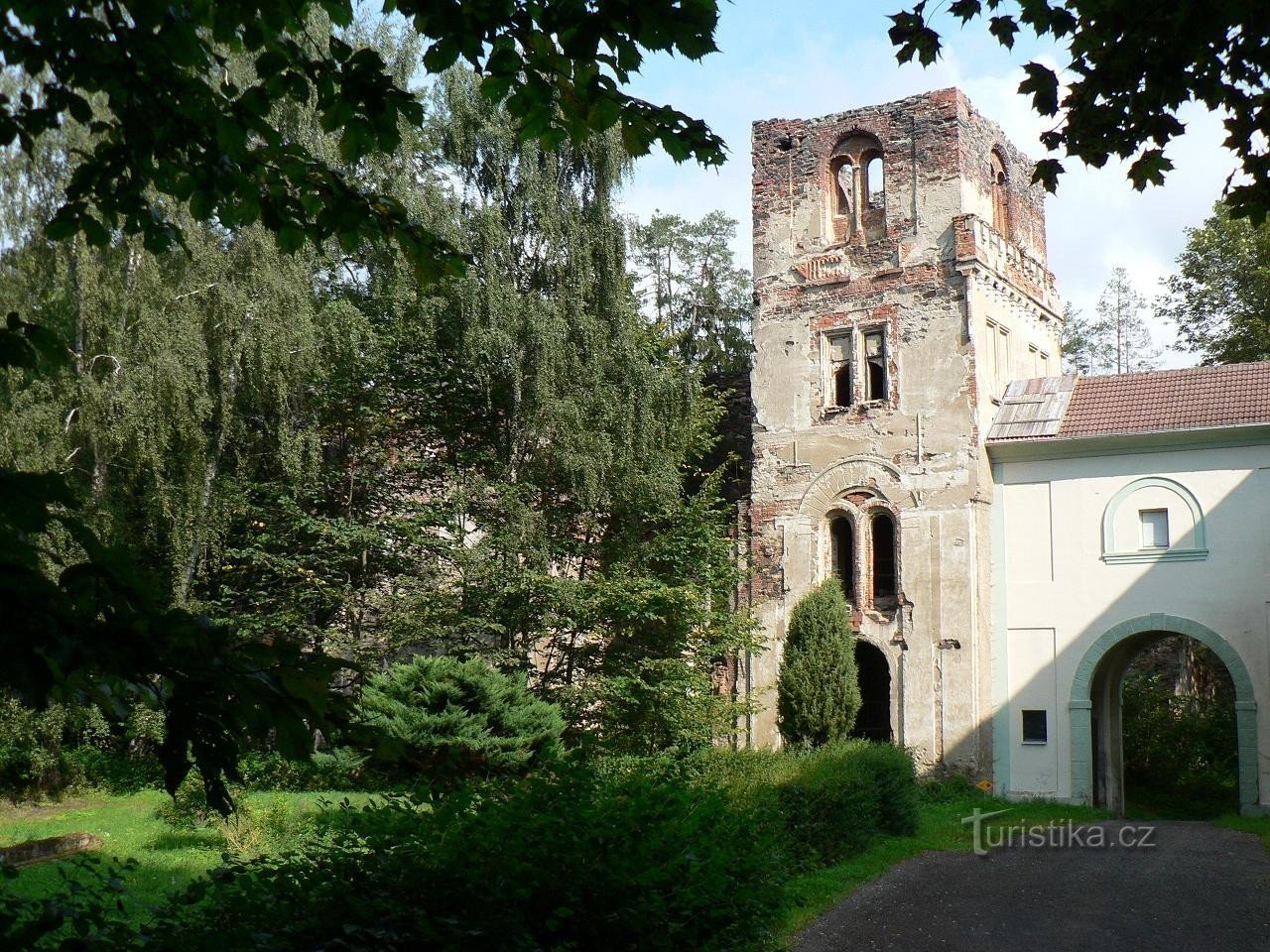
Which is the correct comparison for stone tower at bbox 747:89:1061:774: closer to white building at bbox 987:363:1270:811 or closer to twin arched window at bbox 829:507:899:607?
twin arched window at bbox 829:507:899:607

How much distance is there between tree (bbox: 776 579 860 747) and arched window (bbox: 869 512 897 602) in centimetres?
171

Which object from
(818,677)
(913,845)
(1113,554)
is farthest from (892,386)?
(913,845)

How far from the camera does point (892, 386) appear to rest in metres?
23.7

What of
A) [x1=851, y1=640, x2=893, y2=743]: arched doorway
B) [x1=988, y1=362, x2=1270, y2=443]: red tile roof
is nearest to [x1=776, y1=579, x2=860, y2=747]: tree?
[x1=851, y1=640, x2=893, y2=743]: arched doorway

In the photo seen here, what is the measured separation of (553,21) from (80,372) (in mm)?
16844

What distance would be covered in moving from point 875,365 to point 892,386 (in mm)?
757

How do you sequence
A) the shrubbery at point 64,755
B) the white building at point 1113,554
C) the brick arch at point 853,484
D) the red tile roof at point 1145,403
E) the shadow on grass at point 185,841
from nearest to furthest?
the shadow on grass at point 185,841 → the shrubbery at point 64,755 → the white building at point 1113,554 → the red tile roof at point 1145,403 → the brick arch at point 853,484

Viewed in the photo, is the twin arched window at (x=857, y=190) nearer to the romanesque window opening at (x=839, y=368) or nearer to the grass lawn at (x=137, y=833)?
the romanesque window opening at (x=839, y=368)

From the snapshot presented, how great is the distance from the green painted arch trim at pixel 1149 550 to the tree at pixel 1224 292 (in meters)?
10.0

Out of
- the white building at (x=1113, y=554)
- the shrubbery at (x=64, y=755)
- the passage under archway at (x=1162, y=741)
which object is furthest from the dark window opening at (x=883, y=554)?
the shrubbery at (x=64, y=755)

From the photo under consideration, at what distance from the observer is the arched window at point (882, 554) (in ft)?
77.9

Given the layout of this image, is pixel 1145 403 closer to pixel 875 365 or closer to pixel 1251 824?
pixel 875 365

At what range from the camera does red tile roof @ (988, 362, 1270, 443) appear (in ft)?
71.5

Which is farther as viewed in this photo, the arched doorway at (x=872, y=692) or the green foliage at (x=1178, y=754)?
the green foliage at (x=1178, y=754)
